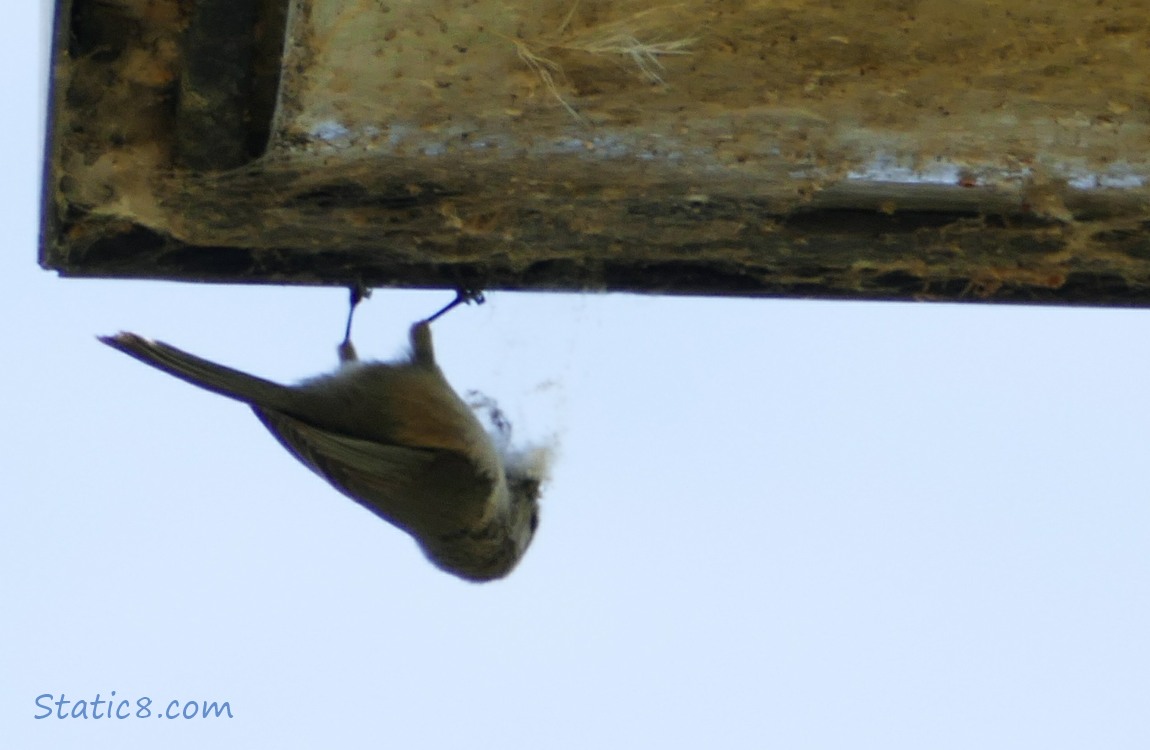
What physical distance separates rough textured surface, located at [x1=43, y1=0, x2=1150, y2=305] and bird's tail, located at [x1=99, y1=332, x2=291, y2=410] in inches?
14.8

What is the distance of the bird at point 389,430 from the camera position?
3123 millimetres

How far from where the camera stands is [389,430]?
324 cm

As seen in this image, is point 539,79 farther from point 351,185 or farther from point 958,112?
point 958,112

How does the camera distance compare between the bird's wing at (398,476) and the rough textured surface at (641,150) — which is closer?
the rough textured surface at (641,150)

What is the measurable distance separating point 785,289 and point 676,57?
793mm

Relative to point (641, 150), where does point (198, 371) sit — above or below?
below

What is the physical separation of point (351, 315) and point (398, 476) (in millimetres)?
471

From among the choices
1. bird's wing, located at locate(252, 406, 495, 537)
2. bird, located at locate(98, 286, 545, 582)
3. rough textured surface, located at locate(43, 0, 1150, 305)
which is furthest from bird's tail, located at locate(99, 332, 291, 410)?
rough textured surface, located at locate(43, 0, 1150, 305)

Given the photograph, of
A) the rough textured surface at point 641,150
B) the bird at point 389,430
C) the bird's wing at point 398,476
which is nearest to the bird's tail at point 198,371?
the bird at point 389,430

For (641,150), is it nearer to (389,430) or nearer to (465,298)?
(465,298)

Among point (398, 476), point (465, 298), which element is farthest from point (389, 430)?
point (465, 298)

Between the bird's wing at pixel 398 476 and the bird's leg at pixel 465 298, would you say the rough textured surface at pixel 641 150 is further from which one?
the bird's wing at pixel 398 476

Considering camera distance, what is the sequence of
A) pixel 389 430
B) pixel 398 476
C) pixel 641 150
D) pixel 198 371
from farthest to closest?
pixel 398 476 → pixel 389 430 → pixel 198 371 → pixel 641 150

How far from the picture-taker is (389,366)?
3.30 m
